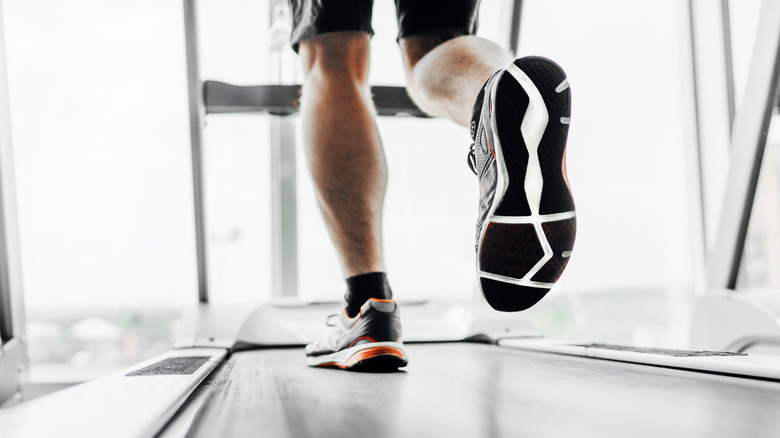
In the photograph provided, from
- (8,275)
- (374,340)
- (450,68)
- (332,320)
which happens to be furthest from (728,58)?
(8,275)

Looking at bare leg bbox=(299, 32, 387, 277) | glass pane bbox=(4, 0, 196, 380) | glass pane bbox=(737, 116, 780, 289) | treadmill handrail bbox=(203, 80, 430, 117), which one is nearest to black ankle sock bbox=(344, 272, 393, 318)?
bare leg bbox=(299, 32, 387, 277)

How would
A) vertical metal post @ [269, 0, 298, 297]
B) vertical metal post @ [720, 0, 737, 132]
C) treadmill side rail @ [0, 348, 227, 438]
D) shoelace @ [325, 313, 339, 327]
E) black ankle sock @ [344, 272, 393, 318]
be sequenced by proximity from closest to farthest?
1. treadmill side rail @ [0, 348, 227, 438]
2. black ankle sock @ [344, 272, 393, 318]
3. shoelace @ [325, 313, 339, 327]
4. vertical metal post @ [720, 0, 737, 132]
5. vertical metal post @ [269, 0, 298, 297]

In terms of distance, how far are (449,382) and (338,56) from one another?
1.99 ft

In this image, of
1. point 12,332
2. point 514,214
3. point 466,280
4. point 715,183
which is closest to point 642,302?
point 715,183

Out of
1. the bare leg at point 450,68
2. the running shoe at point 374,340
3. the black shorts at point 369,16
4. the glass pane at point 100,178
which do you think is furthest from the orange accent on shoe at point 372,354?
the glass pane at point 100,178

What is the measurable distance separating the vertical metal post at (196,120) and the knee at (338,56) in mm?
760

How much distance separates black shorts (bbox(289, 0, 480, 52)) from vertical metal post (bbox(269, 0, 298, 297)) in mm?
1242

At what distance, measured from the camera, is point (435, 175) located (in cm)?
254

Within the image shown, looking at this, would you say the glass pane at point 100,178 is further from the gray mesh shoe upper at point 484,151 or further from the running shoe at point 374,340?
the gray mesh shoe upper at point 484,151

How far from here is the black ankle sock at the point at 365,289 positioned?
3.26 feet

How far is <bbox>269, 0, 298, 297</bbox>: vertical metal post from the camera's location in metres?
2.34

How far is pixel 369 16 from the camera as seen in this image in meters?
1.09

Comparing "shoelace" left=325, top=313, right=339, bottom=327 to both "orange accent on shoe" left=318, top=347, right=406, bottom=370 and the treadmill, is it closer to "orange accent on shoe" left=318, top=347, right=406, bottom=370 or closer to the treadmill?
the treadmill

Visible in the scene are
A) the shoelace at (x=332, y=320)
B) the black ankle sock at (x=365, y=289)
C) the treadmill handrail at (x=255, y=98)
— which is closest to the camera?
the black ankle sock at (x=365, y=289)
